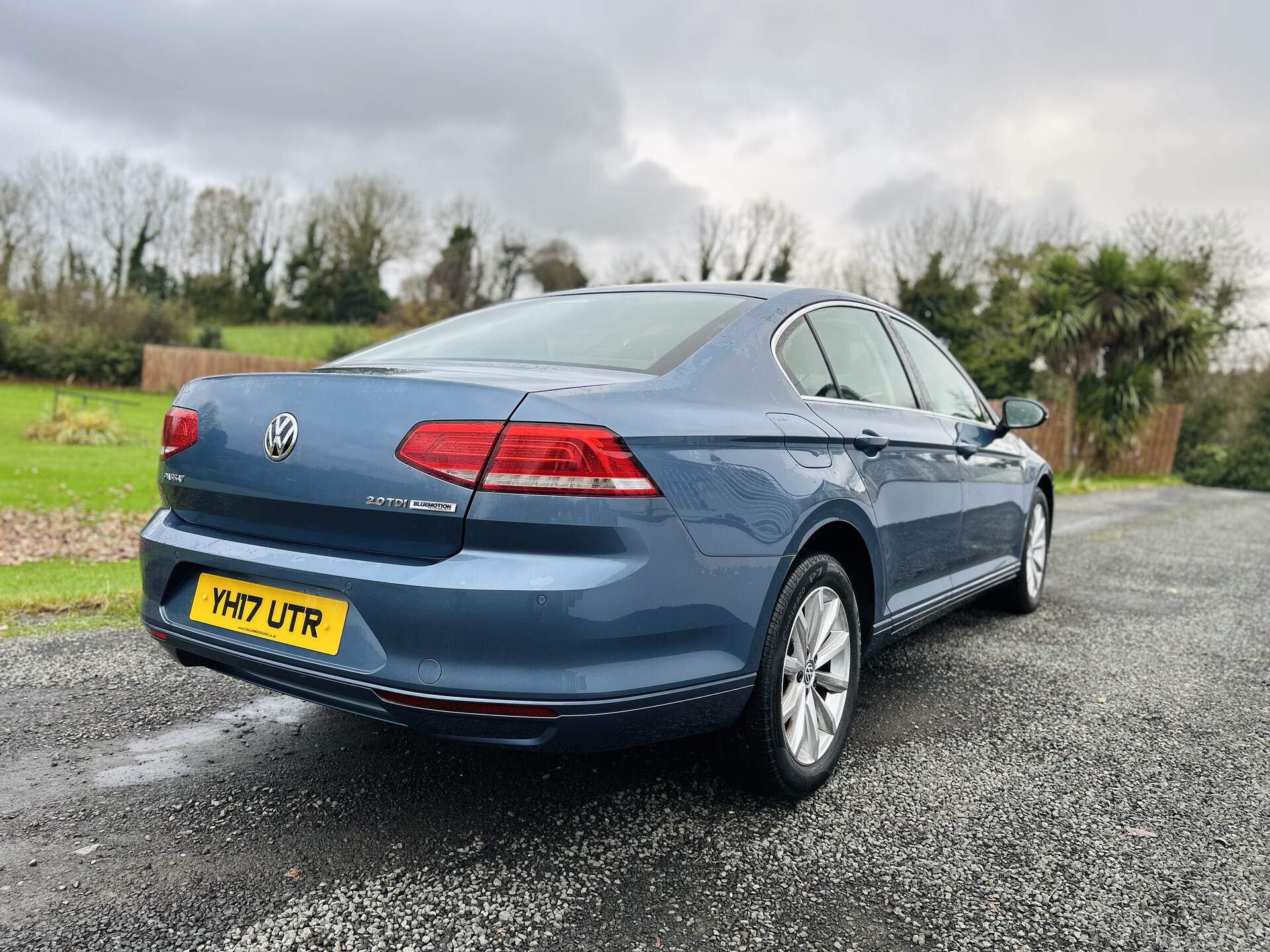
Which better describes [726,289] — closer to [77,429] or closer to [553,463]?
[553,463]

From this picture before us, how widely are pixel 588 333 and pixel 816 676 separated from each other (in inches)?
48.7

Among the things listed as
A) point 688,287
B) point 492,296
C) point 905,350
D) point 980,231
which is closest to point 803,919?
point 688,287

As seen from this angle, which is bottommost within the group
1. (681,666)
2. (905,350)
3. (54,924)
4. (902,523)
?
(54,924)

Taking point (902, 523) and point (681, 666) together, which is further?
point (902, 523)

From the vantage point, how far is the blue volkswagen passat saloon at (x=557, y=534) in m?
1.97

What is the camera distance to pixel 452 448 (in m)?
2.02

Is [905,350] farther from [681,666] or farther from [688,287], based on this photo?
[681,666]

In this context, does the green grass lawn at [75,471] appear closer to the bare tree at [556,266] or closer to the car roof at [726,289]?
the car roof at [726,289]

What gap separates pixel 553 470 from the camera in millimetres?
1975

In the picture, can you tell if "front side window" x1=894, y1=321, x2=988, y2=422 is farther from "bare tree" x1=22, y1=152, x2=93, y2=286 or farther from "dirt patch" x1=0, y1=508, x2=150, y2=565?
"bare tree" x1=22, y1=152, x2=93, y2=286

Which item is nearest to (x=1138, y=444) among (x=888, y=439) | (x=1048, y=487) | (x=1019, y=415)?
(x=1048, y=487)

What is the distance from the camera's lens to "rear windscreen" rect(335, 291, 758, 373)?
101 inches

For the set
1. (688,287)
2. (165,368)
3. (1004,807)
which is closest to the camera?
(1004,807)

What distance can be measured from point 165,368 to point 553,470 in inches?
1414
